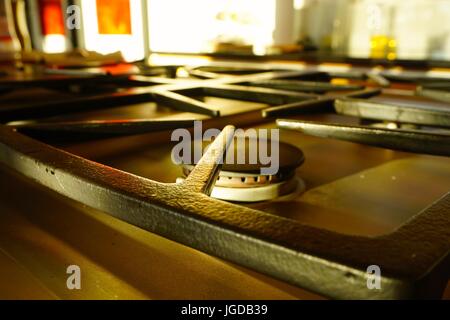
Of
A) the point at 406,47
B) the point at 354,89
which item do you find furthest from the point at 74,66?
the point at 406,47

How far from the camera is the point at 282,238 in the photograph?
0.24m

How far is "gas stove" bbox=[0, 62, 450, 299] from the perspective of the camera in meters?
0.23

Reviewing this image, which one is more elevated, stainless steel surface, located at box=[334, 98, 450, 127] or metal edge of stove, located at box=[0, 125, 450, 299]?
stainless steel surface, located at box=[334, 98, 450, 127]

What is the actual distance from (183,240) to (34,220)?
195 millimetres

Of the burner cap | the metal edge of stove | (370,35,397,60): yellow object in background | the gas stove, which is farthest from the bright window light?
the metal edge of stove

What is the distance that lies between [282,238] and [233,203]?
163 mm

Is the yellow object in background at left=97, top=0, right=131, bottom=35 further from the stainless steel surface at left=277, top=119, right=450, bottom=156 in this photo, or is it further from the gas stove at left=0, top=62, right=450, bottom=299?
the stainless steel surface at left=277, top=119, right=450, bottom=156

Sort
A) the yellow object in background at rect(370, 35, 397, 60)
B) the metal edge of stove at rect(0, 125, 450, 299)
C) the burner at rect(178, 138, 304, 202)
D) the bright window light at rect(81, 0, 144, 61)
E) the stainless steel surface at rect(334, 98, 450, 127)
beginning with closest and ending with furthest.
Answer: the metal edge of stove at rect(0, 125, 450, 299)
the burner at rect(178, 138, 304, 202)
the stainless steel surface at rect(334, 98, 450, 127)
the yellow object in background at rect(370, 35, 397, 60)
the bright window light at rect(81, 0, 144, 61)

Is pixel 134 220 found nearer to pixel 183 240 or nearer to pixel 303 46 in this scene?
pixel 183 240

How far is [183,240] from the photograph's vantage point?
27 centimetres

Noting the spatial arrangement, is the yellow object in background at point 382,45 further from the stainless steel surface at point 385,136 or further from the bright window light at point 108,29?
the stainless steel surface at point 385,136

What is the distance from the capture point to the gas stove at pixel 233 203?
0.23 metres

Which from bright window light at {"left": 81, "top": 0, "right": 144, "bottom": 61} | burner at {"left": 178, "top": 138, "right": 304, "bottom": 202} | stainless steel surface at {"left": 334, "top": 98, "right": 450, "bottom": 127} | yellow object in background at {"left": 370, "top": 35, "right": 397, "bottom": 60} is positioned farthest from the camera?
bright window light at {"left": 81, "top": 0, "right": 144, "bottom": 61}

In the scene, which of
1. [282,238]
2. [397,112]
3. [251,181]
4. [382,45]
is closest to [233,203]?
[251,181]
